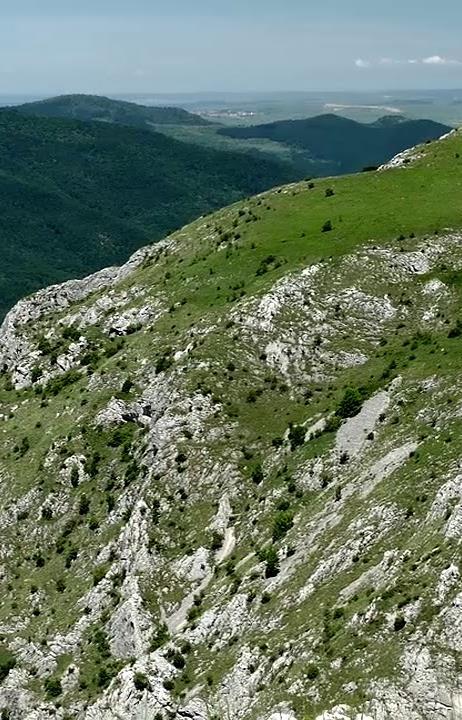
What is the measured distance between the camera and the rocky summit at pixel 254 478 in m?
38.4

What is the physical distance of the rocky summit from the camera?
3841 centimetres

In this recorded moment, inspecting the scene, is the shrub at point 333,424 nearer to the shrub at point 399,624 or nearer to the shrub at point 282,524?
the shrub at point 282,524

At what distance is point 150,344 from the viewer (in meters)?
76.1

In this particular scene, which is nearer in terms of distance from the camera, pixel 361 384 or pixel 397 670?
pixel 397 670

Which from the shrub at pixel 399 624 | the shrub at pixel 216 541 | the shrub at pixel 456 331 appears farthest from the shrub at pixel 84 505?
the shrub at pixel 399 624

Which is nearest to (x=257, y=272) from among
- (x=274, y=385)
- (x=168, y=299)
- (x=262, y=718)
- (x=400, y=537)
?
(x=168, y=299)

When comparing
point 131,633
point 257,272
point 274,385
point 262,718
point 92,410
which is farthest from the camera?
point 257,272

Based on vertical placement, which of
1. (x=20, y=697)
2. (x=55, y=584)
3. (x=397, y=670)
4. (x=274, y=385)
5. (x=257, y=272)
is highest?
(x=257, y=272)

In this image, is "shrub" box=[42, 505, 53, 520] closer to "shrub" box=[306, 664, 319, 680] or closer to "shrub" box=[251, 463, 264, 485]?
"shrub" box=[251, 463, 264, 485]

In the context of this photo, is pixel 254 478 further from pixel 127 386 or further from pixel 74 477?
pixel 127 386

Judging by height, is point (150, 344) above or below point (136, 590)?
above

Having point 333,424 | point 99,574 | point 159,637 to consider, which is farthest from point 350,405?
point 99,574

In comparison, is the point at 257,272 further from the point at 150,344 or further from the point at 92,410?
the point at 92,410

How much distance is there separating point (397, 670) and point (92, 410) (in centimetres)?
4397
